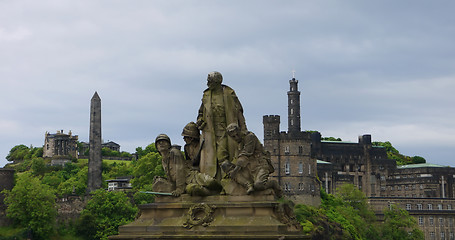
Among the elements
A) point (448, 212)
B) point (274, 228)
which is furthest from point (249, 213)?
point (448, 212)

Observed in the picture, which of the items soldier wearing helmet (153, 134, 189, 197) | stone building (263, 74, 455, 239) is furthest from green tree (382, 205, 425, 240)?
soldier wearing helmet (153, 134, 189, 197)

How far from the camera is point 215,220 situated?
21.4 metres

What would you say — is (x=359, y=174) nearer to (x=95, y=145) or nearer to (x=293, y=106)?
(x=293, y=106)

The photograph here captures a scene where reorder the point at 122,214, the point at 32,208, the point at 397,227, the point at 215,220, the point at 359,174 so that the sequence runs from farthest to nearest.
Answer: the point at 359,174 < the point at 397,227 < the point at 122,214 < the point at 32,208 < the point at 215,220

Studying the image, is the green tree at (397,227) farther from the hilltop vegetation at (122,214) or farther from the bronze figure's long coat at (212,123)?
the bronze figure's long coat at (212,123)

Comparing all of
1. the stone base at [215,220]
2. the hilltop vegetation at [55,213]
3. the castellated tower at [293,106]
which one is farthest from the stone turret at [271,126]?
the stone base at [215,220]

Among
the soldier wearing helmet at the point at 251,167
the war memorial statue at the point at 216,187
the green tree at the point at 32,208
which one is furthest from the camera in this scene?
the green tree at the point at 32,208

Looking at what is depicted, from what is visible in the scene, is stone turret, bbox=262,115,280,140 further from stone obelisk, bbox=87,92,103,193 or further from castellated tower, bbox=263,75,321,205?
stone obelisk, bbox=87,92,103,193

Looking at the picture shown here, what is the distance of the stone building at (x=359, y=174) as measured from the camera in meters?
156

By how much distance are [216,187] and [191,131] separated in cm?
194

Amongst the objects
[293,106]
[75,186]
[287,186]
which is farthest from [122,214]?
[293,106]

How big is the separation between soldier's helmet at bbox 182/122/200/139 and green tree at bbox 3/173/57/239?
8161 cm

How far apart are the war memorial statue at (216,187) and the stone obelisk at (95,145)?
4378 inches

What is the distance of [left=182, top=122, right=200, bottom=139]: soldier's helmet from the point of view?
23609 mm
